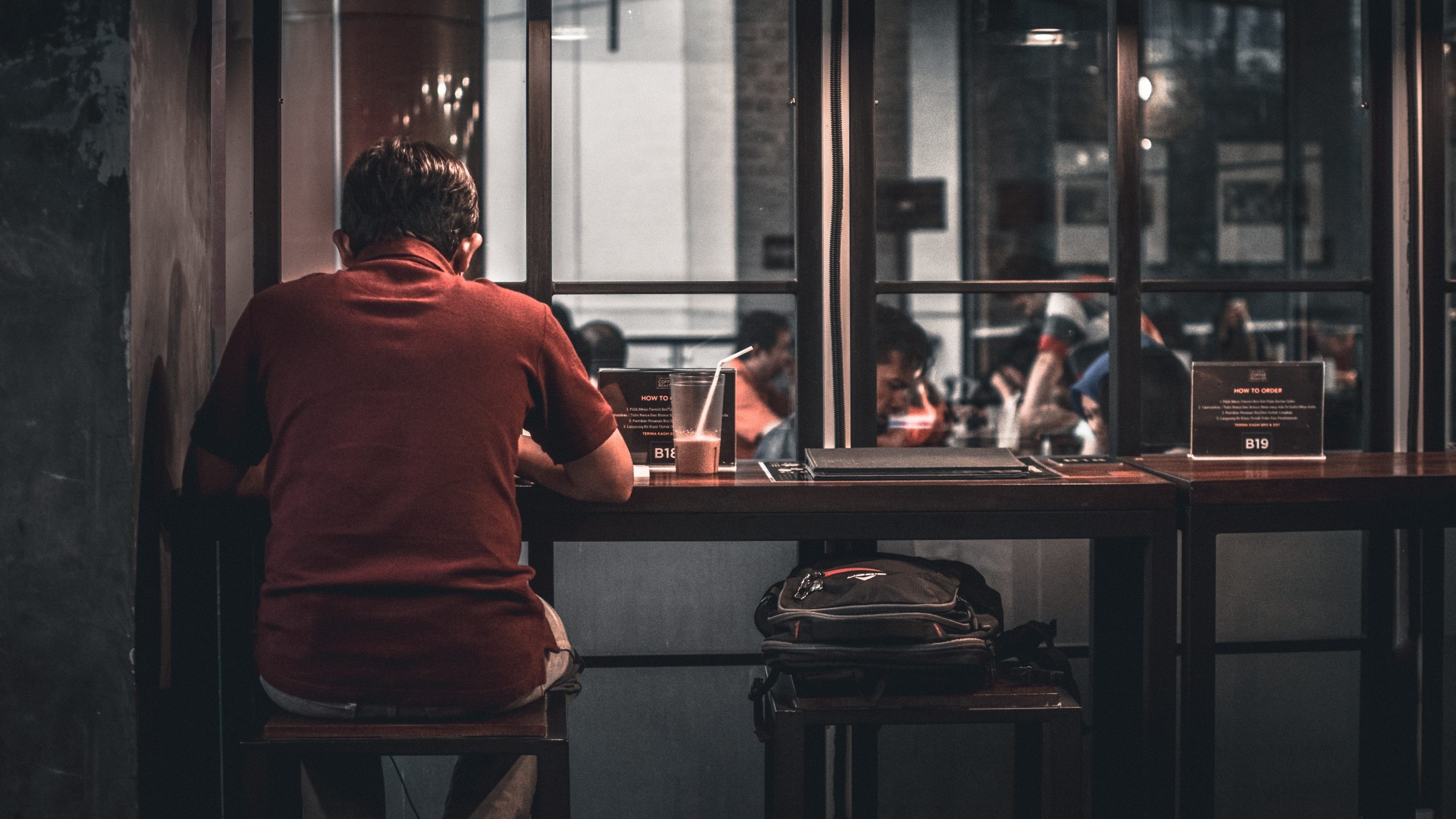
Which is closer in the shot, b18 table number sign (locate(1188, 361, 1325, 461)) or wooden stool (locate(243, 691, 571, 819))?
wooden stool (locate(243, 691, 571, 819))

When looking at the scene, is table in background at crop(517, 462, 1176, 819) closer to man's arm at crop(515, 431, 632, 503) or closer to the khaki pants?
man's arm at crop(515, 431, 632, 503)

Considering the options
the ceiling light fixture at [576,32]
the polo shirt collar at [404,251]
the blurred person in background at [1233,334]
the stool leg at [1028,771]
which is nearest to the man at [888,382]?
the stool leg at [1028,771]

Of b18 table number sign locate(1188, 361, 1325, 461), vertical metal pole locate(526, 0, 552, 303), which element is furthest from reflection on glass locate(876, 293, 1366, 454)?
vertical metal pole locate(526, 0, 552, 303)

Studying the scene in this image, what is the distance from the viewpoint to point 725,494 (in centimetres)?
179

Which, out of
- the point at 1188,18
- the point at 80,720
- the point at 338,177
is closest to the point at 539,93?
the point at 338,177

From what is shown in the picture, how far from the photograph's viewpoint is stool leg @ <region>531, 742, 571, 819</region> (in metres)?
1.53

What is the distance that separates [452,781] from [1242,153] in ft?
35.9

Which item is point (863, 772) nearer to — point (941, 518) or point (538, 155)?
point (941, 518)

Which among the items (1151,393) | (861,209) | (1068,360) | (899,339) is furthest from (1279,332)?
(861,209)

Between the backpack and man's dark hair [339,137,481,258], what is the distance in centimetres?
77

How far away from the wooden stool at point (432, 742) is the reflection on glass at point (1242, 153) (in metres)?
9.89

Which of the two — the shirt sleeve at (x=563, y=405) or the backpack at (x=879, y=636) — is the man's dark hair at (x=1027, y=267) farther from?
the shirt sleeve at (x=563, y=405)

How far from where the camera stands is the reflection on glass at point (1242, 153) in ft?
34.2

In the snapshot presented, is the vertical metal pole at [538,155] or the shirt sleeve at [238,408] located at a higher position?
the vertical metal pole at [538,155]
